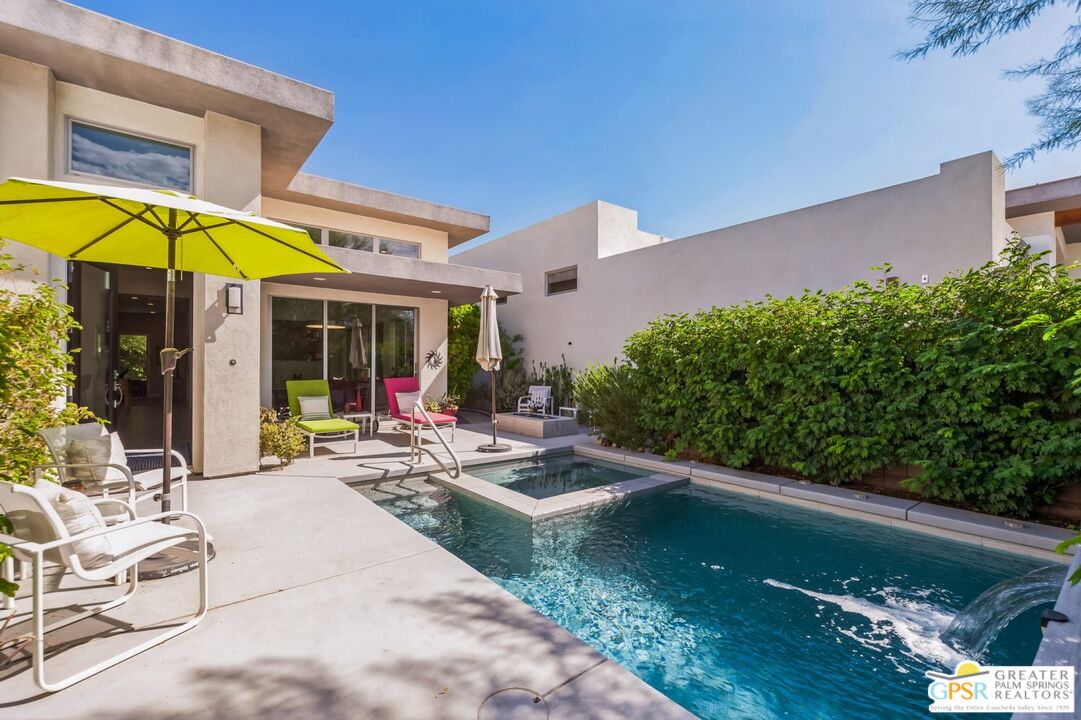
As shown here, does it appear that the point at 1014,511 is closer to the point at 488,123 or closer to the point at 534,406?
the point at 534,406

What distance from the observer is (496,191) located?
52.4ft

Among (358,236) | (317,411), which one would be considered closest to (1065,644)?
(317,411)

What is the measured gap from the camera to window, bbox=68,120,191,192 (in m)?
5.76

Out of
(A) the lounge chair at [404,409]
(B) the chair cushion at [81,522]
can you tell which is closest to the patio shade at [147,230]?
(B) the chair cushion at [81,522]

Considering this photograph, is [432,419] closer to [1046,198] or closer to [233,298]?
[233,298]

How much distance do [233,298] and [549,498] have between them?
16.7ft

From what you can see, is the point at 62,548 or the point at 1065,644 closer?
the point at 1065,644

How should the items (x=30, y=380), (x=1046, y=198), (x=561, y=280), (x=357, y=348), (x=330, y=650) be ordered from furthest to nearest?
(x=561, y=280) → (x=357, y=348) → (x=1046, y=198) → (x=30, y=380) → (x=330, y=650)

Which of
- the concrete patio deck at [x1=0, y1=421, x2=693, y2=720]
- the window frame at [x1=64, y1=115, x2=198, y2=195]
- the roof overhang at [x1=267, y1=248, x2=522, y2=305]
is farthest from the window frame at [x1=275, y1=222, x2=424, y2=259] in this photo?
the concrete patio deck at [x1=0, y1=421, x2=693, y2=720]

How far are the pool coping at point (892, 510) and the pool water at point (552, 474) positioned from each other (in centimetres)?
81

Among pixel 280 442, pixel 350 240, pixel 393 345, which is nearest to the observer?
pixel 280 442

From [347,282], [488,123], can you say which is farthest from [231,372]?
[488,123]

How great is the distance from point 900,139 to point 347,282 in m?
10.5

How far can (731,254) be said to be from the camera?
1097 cm
